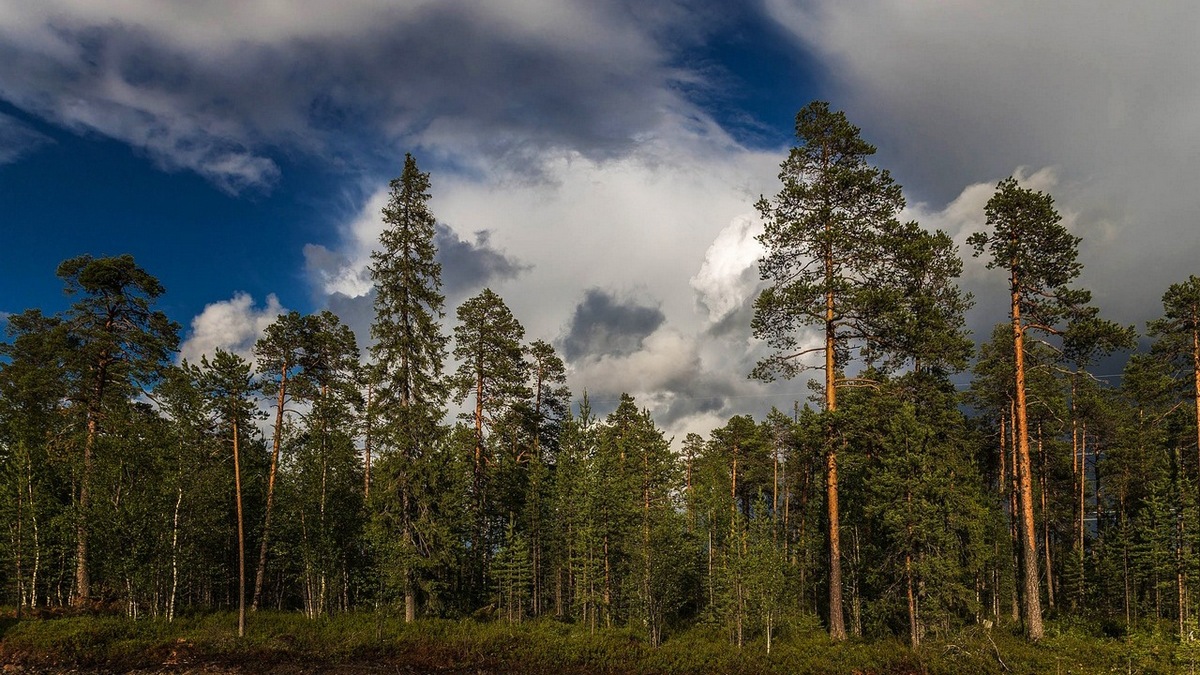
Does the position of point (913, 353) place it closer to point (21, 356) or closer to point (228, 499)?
point (228, 499)

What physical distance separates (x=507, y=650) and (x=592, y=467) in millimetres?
8855

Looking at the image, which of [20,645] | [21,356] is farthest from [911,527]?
[21,356]

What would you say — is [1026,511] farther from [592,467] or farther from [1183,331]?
[592,467]

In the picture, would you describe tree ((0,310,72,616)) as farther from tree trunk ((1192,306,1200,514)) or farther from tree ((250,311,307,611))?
tree trunk ((1192,306,1200,514))

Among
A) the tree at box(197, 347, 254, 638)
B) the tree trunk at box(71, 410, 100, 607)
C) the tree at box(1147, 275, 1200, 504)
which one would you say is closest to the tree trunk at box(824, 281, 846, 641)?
the tree at box(1147, 275, 1200, 504)

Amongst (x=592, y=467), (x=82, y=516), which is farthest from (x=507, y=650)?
(x=82, y=516)

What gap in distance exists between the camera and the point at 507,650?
21.8 m

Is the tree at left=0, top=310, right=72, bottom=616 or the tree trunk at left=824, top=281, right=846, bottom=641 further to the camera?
the tree at left=0, top=310, right=72, bottom=616

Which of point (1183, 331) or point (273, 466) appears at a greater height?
point (1183, 331)

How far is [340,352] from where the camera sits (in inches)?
1259

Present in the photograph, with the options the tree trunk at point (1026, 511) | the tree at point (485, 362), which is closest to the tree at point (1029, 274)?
the tree trunk at point (1026, 511)

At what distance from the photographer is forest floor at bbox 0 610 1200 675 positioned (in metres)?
17.6

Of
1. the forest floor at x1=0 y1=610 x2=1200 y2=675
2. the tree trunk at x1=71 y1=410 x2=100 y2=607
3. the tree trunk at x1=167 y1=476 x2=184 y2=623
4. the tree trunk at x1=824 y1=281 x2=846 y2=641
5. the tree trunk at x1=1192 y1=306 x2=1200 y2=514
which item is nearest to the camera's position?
the forest floor at x1=0 y1=610 x2=1200 y2=675

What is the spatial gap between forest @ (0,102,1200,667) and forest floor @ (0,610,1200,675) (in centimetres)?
100
